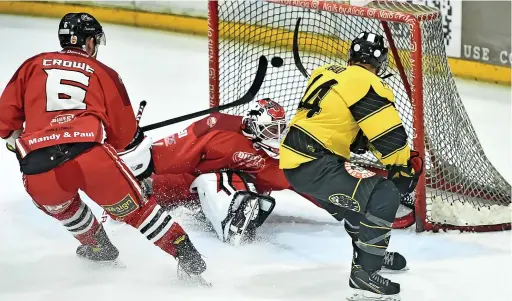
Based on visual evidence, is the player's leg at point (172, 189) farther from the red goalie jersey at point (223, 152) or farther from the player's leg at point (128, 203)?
the player's leg at point (128, 203)

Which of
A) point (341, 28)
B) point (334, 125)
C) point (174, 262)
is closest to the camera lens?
point (334, 125)

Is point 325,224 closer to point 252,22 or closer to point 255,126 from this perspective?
point 255,126

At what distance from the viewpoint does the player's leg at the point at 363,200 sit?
335cm

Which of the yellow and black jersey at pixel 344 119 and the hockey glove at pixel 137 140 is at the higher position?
the yellow and black jersey at pixel 344 119

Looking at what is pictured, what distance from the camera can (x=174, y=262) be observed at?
3920mm

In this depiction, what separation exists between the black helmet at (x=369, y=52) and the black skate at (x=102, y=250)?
1.15m

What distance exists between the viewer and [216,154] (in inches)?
169

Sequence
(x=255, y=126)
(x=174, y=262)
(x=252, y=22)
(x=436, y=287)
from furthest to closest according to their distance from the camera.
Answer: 1. (x=252, y=22)
2. (x=255, y=126)
3. (x=174, y=262)
4. (x=436, y=287)

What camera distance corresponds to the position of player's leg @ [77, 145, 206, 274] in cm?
346

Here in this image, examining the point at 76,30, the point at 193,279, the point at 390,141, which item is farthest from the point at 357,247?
the point at 76,30

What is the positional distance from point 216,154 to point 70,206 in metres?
0.78

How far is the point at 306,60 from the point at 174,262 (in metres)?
1.50

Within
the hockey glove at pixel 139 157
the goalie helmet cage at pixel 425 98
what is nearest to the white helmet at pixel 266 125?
the goalie helmet cage at pixel 425 98

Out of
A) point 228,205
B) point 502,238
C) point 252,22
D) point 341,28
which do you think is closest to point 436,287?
point 502,238
